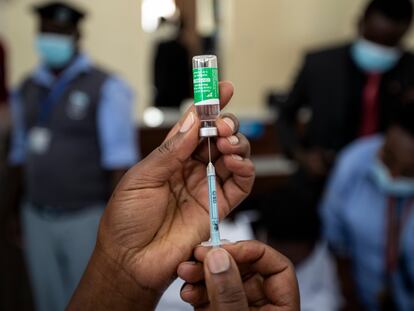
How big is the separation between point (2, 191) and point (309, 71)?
1517 millimetres

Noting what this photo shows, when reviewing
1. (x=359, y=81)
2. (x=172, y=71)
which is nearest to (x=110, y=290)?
(x=359, y=81)

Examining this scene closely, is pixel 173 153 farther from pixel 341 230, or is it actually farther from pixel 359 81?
pixel 359 81

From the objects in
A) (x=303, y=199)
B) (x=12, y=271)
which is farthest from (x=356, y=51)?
(x=12, y=271)

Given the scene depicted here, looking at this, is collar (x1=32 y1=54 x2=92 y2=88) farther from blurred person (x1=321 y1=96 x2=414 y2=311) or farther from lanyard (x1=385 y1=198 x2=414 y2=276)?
lanyard (x1=385 y1=198 x2=414 y2=276)

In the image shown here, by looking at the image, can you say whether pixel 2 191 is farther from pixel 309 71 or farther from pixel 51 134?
pixel 309 71

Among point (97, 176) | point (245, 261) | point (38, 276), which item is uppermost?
point (245, 261)

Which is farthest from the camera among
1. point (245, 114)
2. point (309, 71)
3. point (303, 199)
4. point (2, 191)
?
point (245, 114)

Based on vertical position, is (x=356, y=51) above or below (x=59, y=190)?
above

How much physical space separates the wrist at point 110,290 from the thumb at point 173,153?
0.17 m

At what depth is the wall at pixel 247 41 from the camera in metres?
2.96

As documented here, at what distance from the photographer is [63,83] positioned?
2.09m

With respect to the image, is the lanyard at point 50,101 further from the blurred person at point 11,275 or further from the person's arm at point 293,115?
the person's arm at point 293,115

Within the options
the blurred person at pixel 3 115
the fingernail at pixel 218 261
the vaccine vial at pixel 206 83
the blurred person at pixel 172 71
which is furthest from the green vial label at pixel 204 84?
the blurred person at pixel 172 71

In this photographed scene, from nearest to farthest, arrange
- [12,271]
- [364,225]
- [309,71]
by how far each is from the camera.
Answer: [364,225] → [309,71] → [12,271]
